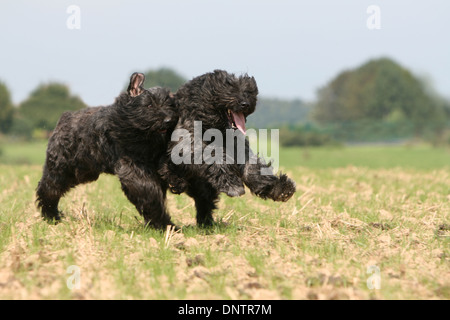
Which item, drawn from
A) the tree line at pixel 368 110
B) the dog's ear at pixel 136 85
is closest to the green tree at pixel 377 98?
the tree line at pixel 368 110

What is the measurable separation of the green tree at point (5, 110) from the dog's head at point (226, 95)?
22.6 m

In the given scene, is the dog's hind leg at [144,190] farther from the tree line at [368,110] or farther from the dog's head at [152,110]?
the tree line at [368,110]

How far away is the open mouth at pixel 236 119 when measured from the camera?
209 inches

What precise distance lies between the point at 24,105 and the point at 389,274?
77.0 feet

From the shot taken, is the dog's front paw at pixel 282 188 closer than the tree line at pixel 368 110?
Yes

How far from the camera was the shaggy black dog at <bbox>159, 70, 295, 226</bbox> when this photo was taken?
527 centimetres

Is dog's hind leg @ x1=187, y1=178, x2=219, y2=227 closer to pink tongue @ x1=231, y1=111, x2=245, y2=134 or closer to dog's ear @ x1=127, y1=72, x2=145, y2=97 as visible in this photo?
pink tongue @ x1=231, y1=111, x2=245, y2=134

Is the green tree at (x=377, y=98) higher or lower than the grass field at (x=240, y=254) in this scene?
higher

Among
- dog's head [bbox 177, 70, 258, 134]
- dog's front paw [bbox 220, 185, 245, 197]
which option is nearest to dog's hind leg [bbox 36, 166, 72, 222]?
dog's head [bbox 177, 70, 258, 134]

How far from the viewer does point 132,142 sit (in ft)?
18.5

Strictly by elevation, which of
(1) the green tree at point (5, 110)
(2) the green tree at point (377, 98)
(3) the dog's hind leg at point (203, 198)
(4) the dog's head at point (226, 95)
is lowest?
(3) the dog's hind leg at point (203, 198)

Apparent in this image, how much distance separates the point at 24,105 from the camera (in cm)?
2498
